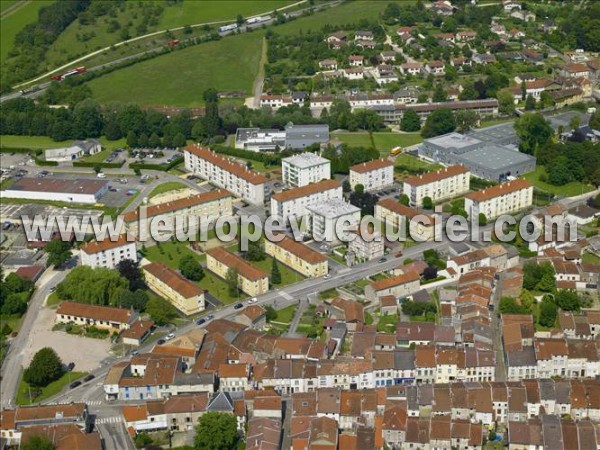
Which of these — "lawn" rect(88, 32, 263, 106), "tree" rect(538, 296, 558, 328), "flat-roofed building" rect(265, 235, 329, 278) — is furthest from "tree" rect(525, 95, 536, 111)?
"tree" rect(538, 296, 558, 328)

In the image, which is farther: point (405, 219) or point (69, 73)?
point (69, 73)

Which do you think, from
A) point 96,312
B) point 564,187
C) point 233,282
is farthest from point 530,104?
point 96,312

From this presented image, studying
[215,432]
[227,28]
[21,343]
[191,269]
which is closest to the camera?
[215,432]

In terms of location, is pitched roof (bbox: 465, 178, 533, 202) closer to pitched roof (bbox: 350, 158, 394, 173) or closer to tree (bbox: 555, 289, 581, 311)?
pitched roof (bbox: 350, 158, 394, 173)

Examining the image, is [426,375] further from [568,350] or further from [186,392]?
[186,392]

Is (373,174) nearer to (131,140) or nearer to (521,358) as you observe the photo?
(131,140)

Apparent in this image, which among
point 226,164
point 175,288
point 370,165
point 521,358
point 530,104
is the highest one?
point 175,288
